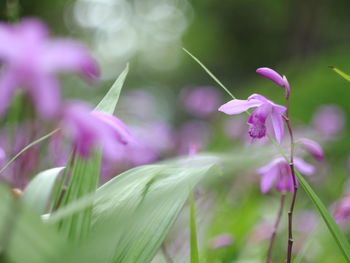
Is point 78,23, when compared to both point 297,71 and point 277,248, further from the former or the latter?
point 277,248

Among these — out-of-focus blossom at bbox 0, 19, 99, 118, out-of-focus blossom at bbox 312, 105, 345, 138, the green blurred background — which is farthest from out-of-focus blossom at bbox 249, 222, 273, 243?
out-of-focus blossom at bbox 312, 105, 345, 138

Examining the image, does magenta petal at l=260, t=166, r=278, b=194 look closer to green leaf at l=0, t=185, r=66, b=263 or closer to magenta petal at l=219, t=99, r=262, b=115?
magenta petal at l=219, t=99, r=262, b=115

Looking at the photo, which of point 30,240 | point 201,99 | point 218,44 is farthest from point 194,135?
point 218,44

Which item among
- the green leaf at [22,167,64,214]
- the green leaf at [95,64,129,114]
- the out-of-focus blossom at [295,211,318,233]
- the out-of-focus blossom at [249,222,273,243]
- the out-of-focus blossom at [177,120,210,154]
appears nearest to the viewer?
the green leaf at [22,167,64,214]

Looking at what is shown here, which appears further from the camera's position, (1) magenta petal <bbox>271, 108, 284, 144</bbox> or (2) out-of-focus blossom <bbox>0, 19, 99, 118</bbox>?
(1) magenta petal <bbox>271, 108, 284, 144</bbox>

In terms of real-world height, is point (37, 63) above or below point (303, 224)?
above

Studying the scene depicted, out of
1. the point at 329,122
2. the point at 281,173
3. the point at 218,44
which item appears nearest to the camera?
the point at 281,173

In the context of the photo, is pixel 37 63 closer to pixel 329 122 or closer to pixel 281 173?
pixel 281 173

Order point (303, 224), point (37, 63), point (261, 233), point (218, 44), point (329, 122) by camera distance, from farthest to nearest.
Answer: point (218, 44) → point (329, 122) → point (303, 224) → point (261, 233) → point (37, 63)

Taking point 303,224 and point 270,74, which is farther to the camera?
point 303,224
